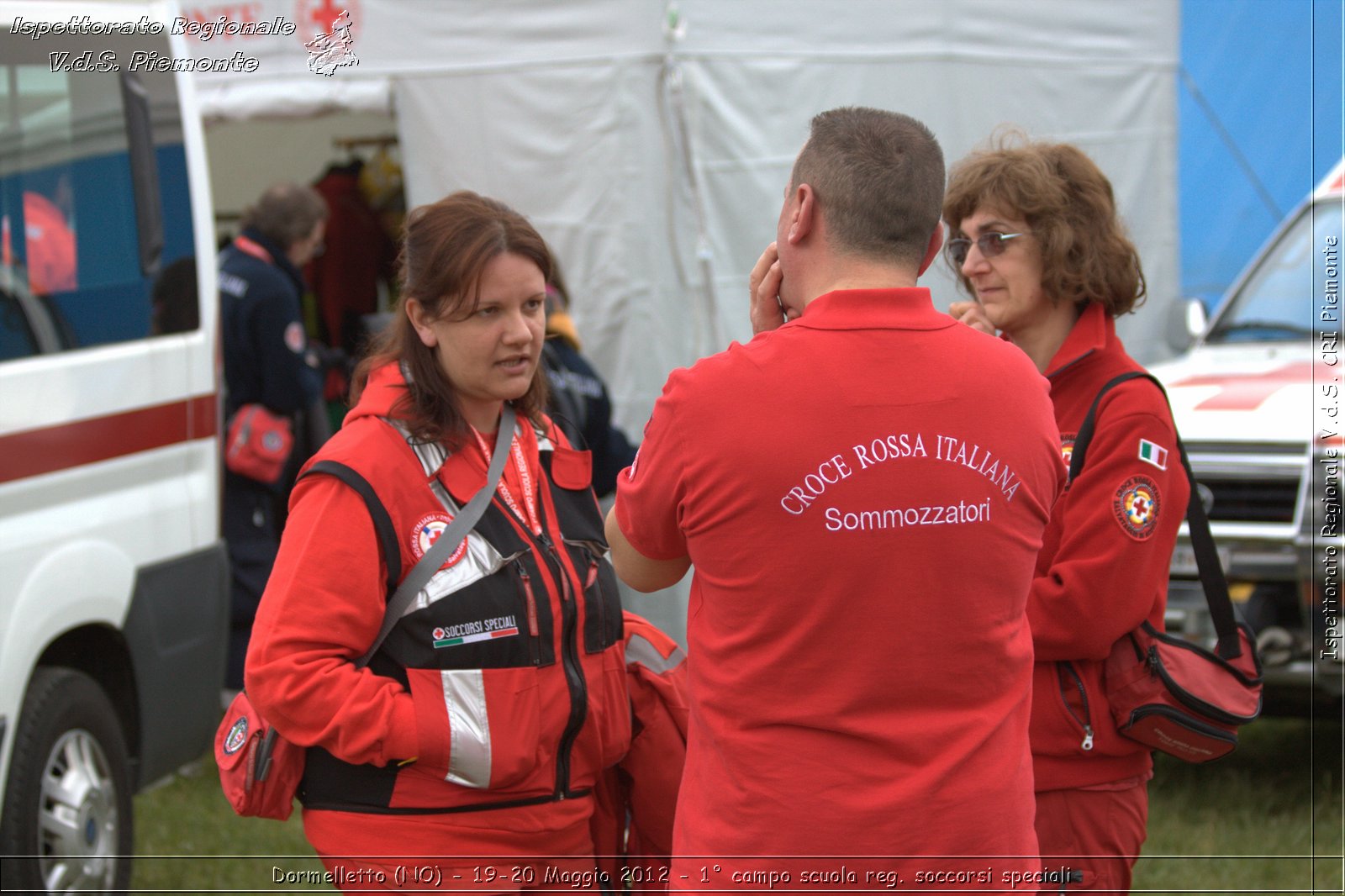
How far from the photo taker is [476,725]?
2.33 meters

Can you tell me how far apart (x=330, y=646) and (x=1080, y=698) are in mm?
1354

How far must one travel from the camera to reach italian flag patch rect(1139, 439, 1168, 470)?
252cm

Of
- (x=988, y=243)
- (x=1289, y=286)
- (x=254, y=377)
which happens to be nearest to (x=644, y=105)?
(x=254, y=377)

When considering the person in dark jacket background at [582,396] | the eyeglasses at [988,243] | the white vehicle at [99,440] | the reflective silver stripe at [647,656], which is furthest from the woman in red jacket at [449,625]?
the person in dark jacket background at [582,396]

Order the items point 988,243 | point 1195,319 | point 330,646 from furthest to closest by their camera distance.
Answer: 1. point 1195,319
2. point 988,243
3. point 330,646

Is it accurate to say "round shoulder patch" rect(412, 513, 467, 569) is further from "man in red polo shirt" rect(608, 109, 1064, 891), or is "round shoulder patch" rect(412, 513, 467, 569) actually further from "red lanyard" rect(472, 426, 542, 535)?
"man in red polo shirt" rect(608, 109, 1064, 891)

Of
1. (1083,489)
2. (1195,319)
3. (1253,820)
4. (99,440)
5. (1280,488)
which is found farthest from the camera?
(1195,319)

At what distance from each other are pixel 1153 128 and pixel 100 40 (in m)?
6.16

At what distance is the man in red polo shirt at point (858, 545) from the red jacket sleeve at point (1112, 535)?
595mm

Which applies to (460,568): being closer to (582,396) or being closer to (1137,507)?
(1137,507)

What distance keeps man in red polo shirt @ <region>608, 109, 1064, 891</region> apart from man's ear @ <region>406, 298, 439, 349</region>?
812 millimetres

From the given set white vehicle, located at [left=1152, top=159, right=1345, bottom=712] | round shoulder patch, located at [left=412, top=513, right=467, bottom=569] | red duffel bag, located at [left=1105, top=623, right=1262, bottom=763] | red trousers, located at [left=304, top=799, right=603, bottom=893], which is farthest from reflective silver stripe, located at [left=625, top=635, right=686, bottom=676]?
white vehicle, located at [left=1152, top=159, right=1345, bottom=712]

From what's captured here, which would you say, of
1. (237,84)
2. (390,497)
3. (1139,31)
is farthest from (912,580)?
(1139,31)

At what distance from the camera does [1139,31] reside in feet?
25.9
